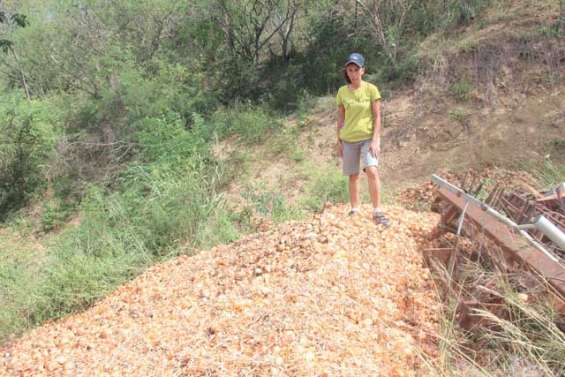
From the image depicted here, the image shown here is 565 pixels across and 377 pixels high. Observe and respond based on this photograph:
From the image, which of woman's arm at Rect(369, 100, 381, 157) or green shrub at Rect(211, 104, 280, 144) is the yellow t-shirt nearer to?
woman's arm at Rect(369, 100, 381, 157)

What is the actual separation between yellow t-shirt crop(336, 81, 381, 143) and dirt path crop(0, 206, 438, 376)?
0.77m

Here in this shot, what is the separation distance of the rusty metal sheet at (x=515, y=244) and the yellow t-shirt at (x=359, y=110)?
3.22 ft

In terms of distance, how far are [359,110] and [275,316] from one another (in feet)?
6.58

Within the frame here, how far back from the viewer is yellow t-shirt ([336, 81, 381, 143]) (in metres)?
4.25

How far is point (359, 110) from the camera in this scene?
4273 mm

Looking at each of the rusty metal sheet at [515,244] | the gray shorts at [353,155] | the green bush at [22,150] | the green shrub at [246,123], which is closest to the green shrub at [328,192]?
the gray shorts at [353,155]

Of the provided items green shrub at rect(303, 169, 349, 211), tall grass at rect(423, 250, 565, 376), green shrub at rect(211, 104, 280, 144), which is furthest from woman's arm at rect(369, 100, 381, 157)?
green shrub at rect(211, 104, 280, 144)

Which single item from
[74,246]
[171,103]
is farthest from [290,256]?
[171,103]

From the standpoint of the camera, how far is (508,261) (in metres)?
3.06

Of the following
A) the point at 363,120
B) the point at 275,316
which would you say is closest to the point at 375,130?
the point at 363,120

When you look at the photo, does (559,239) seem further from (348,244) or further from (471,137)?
(471,137)

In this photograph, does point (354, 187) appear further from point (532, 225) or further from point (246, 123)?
point (246, 123)

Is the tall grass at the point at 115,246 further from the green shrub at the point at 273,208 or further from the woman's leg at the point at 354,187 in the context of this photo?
the woman's leg at the point at 354,187

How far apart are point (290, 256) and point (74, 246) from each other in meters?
3.36
